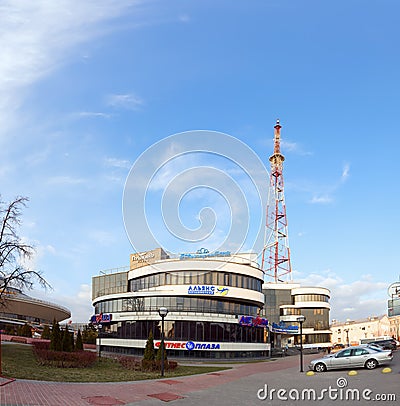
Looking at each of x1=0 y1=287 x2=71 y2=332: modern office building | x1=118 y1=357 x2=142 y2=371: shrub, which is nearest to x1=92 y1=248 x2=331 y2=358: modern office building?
x1=118 y1=357 x2=142 y2=371: shrub

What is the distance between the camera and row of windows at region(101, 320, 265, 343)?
49406mm

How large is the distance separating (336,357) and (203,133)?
17.8 m

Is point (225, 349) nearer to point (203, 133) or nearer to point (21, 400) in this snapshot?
point (203, 133)

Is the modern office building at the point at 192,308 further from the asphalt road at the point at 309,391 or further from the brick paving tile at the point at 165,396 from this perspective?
the brick paving tile at the point at 165,396

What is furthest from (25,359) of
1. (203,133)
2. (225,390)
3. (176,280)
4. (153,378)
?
(176,280)

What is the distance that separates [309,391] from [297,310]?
68.7 metres

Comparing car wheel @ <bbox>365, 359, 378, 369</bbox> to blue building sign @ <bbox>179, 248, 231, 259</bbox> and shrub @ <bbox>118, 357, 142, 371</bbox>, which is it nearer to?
shrub @ <bbox>118, 357, 142, 371</bbox>

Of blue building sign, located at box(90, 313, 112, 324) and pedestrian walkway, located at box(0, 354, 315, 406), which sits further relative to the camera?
blue building sign, located at box(90, 313, 112, 324)

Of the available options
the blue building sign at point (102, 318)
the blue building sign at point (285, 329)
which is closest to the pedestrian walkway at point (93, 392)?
the blue building sign at point (102, 318)

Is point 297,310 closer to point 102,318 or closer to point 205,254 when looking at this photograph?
point 205,254

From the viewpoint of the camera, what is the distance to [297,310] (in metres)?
86.8

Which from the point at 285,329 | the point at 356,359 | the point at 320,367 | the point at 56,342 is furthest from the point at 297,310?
the point at 56,342

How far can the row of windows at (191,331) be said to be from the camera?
4941 cm

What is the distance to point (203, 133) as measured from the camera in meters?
33.2
